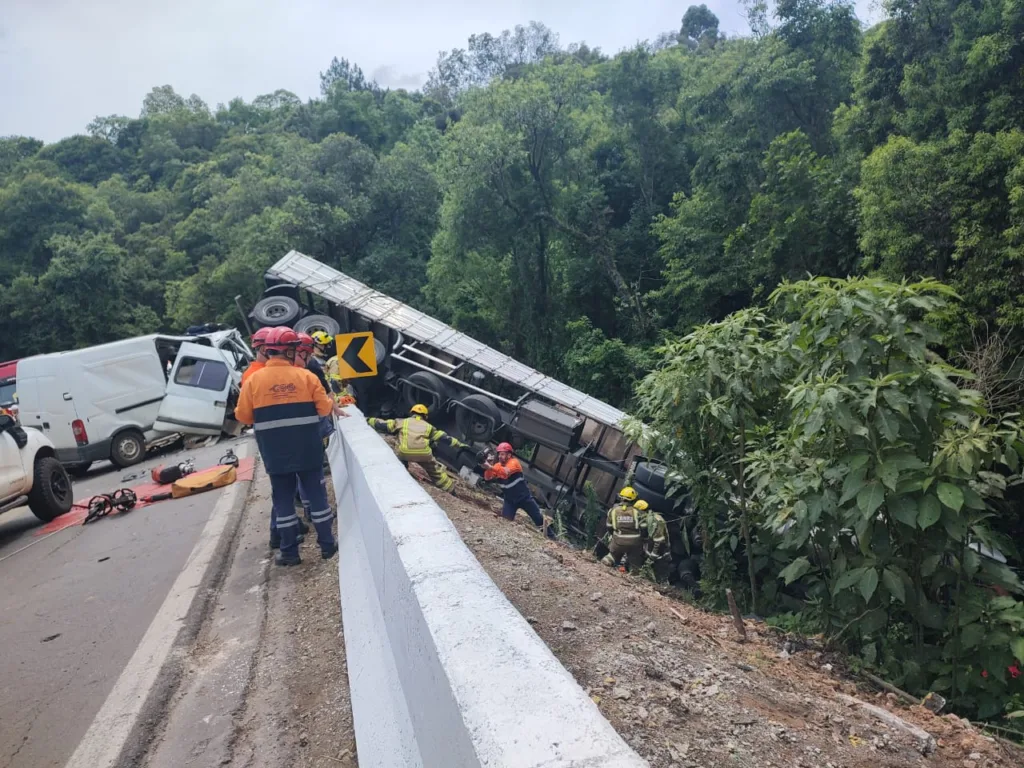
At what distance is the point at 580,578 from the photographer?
432cm

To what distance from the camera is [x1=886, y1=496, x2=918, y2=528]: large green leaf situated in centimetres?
362

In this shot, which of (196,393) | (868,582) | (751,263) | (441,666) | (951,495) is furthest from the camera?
(751,263)

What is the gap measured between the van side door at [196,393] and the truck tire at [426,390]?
3.69 meters

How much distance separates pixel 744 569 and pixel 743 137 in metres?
18.6

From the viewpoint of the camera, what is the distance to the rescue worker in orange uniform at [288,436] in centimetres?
504

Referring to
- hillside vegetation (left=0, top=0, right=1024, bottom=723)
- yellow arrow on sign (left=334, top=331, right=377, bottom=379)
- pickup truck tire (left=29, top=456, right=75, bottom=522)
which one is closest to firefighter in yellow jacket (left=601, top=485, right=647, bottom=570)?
hillside vegetation (left=0, top=0, right=1024, bottom=723)

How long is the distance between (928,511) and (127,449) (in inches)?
543

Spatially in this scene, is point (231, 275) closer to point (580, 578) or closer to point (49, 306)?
point (49, 306)

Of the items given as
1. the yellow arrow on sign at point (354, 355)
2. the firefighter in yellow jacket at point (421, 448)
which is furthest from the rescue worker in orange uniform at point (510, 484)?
the yellow arrow on sign at point (354, 355)

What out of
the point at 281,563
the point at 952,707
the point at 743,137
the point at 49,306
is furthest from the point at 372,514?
the point at 49,306

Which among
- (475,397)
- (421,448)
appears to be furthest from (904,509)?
(475,397)

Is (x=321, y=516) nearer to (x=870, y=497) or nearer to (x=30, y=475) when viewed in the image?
(x=870, y=497)

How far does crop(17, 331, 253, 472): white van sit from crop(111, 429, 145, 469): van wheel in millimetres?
19

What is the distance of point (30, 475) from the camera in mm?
7969
